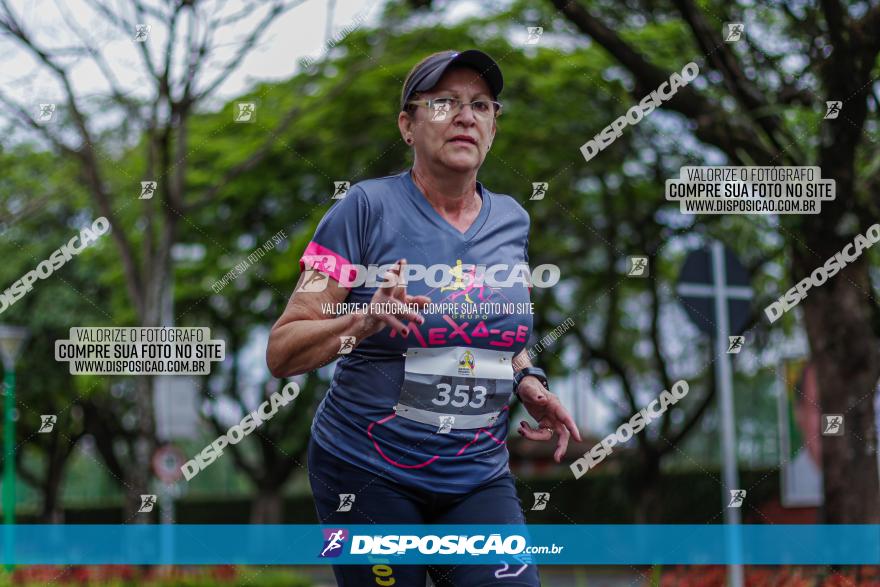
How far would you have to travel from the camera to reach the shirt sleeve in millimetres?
2855

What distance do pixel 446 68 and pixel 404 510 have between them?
3.90 ft

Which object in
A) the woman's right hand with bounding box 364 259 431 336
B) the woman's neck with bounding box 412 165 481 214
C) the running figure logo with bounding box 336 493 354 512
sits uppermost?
the woman's neck with bounding box 412 165 481 214

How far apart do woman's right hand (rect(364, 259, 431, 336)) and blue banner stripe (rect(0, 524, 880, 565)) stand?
0.56m

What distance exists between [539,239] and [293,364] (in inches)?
544

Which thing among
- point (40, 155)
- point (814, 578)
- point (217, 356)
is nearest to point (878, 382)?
point (814, 578)

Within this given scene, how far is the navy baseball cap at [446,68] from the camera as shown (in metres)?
2.99

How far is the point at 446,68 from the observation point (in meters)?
3.00
